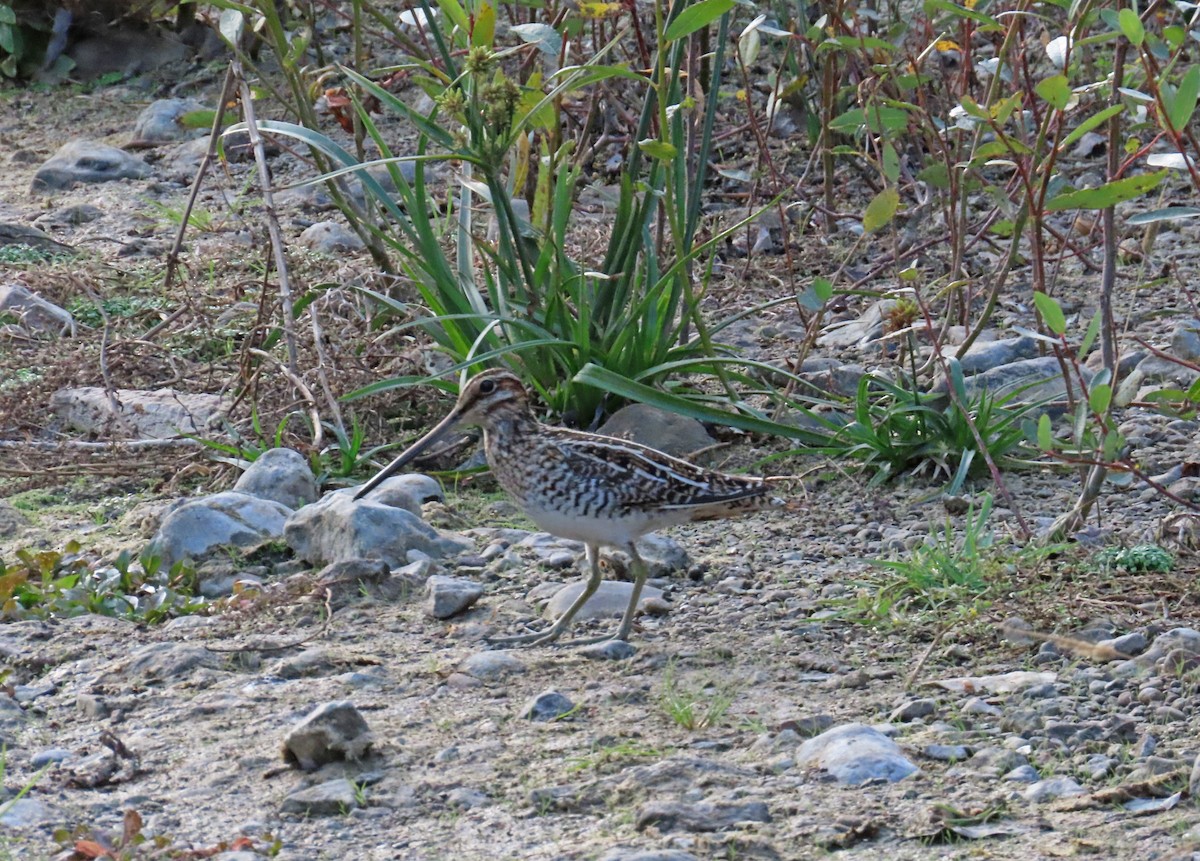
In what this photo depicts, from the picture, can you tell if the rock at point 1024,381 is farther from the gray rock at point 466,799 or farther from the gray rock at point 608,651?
the gray rock at point 466,799

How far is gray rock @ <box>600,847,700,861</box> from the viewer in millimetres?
3090

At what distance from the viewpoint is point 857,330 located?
281 inches

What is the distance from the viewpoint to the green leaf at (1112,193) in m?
4.09

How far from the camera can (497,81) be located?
530cm

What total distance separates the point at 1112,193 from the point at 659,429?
2.21 meters

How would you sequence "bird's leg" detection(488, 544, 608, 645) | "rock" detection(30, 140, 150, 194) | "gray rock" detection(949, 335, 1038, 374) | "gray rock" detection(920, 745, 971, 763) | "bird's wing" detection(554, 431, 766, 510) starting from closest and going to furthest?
"gray rock" detection(920, 745, 971, 763)
"bird's leg" detection(488, 544, 608, 645)
"bird's wing" detection(554, 431, 766, 510)
"gray rock" detection(949, 335, 1038, 374)
"rock" detection(30, 140, 150, 194)

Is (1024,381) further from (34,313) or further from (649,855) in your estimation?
(34,313)

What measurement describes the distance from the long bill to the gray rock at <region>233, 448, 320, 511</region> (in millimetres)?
290

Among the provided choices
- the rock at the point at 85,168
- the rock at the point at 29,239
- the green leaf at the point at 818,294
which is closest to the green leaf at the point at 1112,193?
the green leaf at the point at 818,294

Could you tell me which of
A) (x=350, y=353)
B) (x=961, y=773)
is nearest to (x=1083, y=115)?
(x=350, y=353)

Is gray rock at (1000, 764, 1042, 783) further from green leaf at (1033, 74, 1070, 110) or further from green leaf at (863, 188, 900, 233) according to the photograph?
green leaf at (863, 188, 900, 233)

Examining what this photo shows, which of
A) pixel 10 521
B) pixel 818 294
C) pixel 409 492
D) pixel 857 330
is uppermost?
pixel 818 294

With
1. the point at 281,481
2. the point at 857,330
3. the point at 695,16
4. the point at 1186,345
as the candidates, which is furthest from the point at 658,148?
the point at 1186,345

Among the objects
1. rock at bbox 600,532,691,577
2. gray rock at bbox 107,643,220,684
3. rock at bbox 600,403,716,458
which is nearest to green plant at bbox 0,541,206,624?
gray rock at bbox 107,643,220,684
